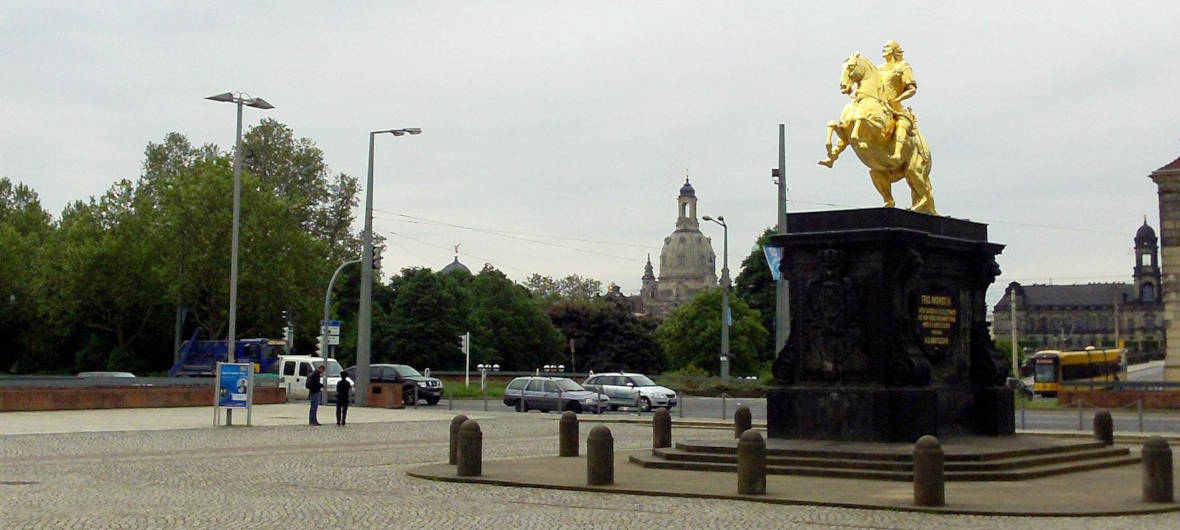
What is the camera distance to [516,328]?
325ft

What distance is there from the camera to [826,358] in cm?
2031

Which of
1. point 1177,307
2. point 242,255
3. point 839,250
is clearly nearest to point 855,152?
point 839,250

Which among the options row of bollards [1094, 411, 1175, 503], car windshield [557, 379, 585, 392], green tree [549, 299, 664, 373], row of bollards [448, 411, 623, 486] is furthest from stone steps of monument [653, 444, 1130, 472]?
green tree [549, 299, 664, 373]

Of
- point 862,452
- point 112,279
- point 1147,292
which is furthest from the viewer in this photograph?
point 1147,292

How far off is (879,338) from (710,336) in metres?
74.4

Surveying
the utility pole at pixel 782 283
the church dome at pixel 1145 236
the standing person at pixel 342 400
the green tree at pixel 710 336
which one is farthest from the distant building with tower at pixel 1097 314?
the standing person at pixel 342 400

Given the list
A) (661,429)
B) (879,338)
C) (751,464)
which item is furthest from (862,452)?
(661,429)

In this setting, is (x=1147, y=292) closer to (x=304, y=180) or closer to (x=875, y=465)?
(x=304, y=180)

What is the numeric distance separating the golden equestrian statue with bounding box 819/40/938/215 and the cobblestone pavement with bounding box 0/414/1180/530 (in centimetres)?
658

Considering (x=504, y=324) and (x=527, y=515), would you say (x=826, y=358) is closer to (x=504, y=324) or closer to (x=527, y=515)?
(x=527, y=515)

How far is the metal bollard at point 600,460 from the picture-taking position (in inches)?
674

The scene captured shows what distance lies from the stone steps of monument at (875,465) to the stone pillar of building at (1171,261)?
29.5m

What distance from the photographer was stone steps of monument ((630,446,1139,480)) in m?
17.8

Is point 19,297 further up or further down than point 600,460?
further up
